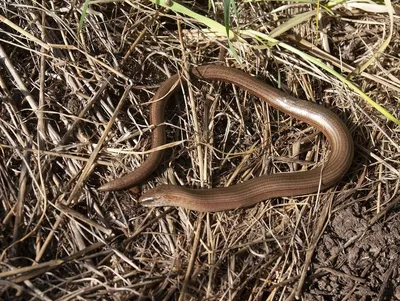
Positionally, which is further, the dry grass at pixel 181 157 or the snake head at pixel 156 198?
the snake head at pixel 156 198

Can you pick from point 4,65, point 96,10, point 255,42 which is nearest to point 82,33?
point 96,10

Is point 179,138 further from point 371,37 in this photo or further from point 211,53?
point 371,37

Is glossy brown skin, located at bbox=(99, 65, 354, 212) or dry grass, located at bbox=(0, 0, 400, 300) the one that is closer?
dry grass, located at bbox=(0, 0, 400, 300)

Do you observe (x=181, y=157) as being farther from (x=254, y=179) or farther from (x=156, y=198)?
(x=254, y=179)

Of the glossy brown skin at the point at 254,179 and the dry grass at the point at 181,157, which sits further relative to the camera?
the glossy brown skin at the point at 254,179

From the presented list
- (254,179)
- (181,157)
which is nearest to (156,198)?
(181,157)
